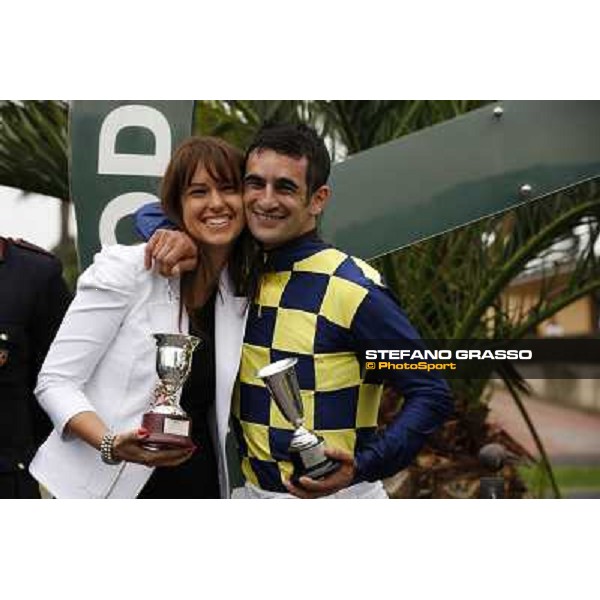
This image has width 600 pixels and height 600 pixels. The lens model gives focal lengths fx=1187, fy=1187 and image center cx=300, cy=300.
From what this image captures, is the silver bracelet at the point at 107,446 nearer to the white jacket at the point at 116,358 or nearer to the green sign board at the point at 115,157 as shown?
the white jacket at the point at 116,358

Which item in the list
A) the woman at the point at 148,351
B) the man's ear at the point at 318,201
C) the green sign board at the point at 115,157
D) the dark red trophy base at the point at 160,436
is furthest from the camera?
the green sign board at the point at 115,157

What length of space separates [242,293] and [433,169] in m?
0.74

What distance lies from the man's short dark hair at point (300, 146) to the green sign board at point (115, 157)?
292mm

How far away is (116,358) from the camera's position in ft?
9.99

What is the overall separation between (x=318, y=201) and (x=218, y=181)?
0.29 metres

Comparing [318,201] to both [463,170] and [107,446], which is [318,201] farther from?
[107,446]

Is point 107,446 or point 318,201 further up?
point 318,201

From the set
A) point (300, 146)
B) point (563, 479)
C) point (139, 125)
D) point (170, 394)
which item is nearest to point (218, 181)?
point (300, 146)

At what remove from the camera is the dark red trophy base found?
2898 mm

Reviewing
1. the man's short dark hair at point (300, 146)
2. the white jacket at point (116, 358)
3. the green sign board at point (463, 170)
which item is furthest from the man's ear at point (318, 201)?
the white jacket at point (116, 358)

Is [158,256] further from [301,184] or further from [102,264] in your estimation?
[301,184]

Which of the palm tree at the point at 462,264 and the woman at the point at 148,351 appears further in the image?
the palm tree at the point at 462,264

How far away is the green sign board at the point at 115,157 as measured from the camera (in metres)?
3.40

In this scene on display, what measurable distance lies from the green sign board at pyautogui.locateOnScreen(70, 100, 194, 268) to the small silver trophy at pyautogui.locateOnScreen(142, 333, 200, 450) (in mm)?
561
